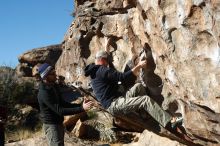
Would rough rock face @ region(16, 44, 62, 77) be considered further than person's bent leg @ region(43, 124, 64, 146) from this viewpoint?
Yes

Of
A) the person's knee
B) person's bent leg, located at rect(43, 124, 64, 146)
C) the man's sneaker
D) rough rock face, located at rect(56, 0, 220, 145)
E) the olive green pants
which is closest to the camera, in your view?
person's bent leg, located at rect(43, 124, 64, 146)

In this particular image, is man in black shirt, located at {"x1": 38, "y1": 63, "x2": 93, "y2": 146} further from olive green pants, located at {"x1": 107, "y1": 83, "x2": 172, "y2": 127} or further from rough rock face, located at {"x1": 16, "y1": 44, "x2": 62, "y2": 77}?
rough rock face, located at {"x1": 16, "y1": 44, "x2": 62, "y2": 77}

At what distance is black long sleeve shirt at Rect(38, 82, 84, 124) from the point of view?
26.5 ft

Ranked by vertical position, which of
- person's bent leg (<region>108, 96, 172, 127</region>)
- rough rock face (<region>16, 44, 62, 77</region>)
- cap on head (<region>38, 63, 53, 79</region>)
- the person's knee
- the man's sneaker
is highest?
rough rock face (<region>16, 44, 62, 77</region>)

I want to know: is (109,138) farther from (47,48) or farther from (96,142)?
(47,48)

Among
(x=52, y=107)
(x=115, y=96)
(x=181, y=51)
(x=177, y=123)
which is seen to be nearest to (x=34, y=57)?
(x=115, y=96)

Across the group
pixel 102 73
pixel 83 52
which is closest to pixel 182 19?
pixel 102 73

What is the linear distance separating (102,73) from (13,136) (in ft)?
31.3

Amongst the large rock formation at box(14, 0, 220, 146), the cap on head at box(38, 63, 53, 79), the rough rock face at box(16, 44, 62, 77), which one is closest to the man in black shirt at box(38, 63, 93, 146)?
the cap on head at box(38, 63, 53, 79)

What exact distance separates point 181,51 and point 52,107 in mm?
2841

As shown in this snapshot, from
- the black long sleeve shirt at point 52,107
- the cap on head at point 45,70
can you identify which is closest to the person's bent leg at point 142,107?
the black long sleeve shirt at point 52,107

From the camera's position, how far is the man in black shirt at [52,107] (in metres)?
8.08

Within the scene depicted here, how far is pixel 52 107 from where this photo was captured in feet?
26.5

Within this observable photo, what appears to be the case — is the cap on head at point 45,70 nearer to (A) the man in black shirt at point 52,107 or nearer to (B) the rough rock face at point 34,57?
(A) the man in black shirt at point 52,107
